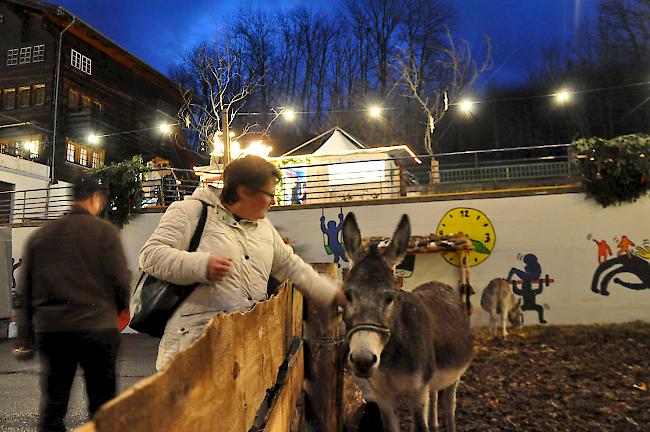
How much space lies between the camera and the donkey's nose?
104 inches

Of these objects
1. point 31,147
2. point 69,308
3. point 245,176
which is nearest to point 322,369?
point 245,176

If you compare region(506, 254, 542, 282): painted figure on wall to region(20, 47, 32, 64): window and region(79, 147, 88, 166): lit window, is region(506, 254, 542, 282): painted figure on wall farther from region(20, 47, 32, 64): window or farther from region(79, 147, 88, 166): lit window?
region(20, 47, 32, 64): window

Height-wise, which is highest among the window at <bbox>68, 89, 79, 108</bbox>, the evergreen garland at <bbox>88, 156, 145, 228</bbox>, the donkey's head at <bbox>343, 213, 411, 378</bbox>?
the window at <bbox>68, 89, 79, 108</bbox>

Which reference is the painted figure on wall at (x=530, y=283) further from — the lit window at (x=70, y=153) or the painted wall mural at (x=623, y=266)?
the lit window at (x=70, y=153)

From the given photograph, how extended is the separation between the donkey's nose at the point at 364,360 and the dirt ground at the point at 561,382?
3.53 m

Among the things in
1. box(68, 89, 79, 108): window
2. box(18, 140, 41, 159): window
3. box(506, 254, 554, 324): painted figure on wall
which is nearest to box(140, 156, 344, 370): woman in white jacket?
box(506, 254, 554, 324): painted figure on wall

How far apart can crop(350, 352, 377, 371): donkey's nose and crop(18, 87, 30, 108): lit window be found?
32620 millimetres

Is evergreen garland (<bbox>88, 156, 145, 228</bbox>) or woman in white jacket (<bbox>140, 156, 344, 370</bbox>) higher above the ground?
evergreen garland (<bbox>88, 156, 145, 228</bbox>)

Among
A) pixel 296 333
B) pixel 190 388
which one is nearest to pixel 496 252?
pixel 296 333

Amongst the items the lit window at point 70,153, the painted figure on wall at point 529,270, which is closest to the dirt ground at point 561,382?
the painted figure on wall at point 529,270

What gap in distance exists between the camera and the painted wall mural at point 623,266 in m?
11.1

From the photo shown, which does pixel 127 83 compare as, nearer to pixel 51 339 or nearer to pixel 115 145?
pixel 115 145

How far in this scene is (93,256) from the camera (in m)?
3.05

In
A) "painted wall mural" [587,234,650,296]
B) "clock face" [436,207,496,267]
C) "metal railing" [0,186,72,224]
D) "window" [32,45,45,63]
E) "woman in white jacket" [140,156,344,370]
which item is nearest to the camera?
"woman in white jacket" [140,156,344,370]
